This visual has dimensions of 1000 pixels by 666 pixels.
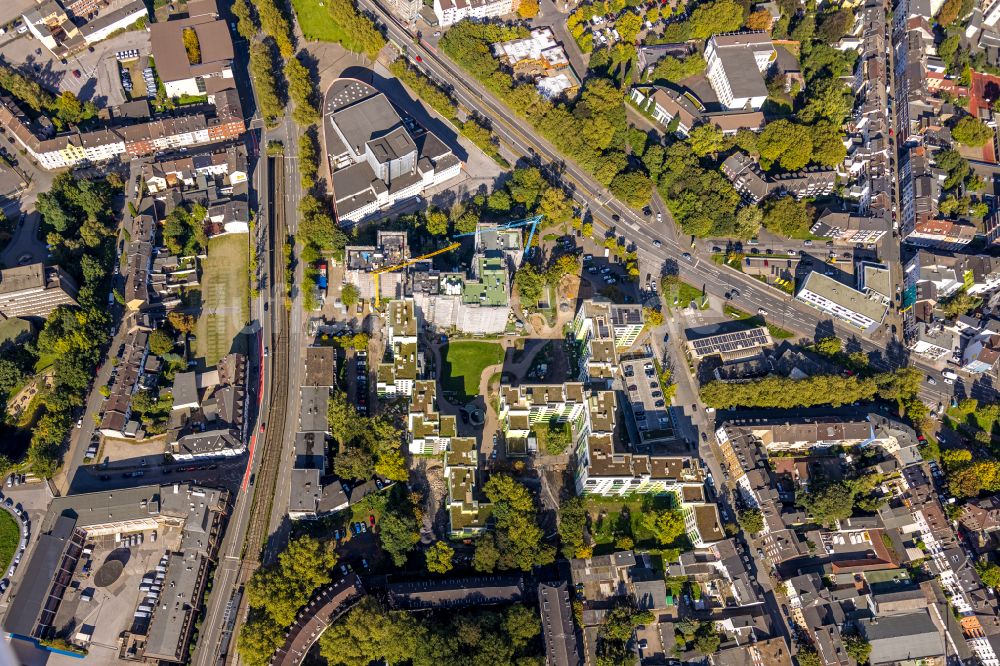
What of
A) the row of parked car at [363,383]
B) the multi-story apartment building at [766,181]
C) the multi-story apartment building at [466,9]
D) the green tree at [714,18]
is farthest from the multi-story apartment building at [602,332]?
the multi-story apartment building at [466,9]

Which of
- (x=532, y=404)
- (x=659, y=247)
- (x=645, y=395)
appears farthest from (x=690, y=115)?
(x=532, y=404)

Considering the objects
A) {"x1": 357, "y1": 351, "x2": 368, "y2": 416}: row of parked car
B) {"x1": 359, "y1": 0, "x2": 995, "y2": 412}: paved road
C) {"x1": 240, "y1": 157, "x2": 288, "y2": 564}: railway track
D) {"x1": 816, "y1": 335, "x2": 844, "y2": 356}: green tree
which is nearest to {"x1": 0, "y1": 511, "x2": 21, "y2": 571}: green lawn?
{"x1": 240, "y1": 157, "x2": 288, "y2": 564}: railway track

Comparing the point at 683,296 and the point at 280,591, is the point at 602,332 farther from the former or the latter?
the point at 280,591

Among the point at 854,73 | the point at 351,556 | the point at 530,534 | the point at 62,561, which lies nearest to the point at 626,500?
the point at 530,534

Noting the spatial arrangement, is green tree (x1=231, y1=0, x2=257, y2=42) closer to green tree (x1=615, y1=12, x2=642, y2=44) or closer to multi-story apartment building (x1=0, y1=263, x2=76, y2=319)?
multi-story apartment building (x1=0, y1=263, x2=76, y2=319)

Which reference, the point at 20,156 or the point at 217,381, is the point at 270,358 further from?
the point at 20,156
